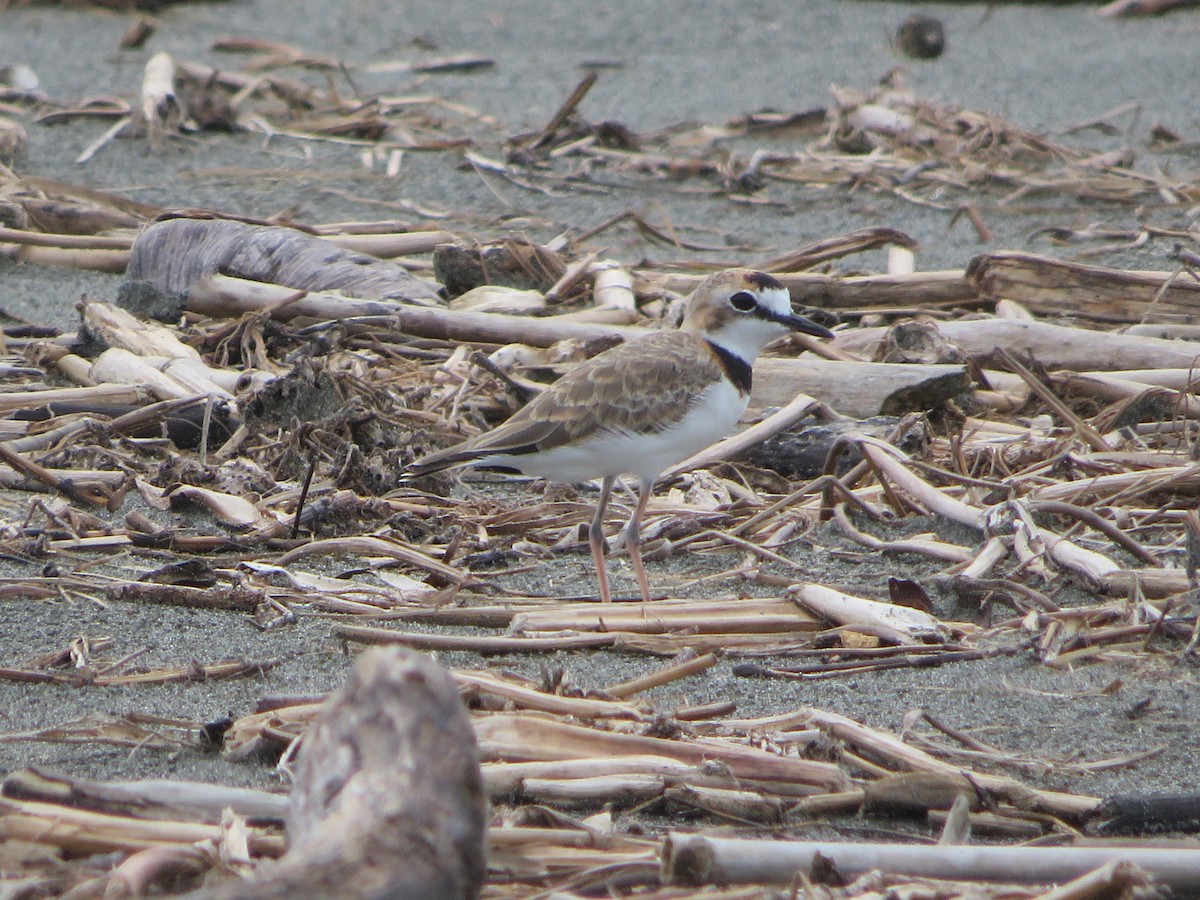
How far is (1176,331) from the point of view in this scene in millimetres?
6785

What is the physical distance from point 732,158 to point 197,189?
12.0 ft

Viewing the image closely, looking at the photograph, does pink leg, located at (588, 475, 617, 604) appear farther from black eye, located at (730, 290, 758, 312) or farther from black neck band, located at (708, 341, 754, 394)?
black eye, located at (730, 290, 758, 312)

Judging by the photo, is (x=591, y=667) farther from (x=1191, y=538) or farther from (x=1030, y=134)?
(x=1030, y=134)

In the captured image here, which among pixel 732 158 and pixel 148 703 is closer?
pixel 148 703

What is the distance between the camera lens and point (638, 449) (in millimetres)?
5082

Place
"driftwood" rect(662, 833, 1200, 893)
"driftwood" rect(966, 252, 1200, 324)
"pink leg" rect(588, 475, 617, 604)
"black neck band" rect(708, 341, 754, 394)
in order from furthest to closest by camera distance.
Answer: "driftwood" rect(966, 252, 1200, 324) → "black neck band" rect(708, 341, 754, 394) → "pink leg" rect(588, 475, 617, 604) → "driftwood" rect(662, 833, 1200, 893)

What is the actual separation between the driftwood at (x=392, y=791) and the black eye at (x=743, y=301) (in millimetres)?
3338

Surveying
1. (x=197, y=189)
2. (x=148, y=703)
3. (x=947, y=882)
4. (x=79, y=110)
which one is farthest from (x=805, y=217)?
(x=947, y=882)

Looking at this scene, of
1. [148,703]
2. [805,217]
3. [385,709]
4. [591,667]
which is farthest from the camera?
[805,217]

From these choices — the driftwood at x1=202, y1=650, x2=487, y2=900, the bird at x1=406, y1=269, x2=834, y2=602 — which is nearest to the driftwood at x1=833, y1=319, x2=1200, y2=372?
the bird at x1=406, y1=269, x2=834, y2=602

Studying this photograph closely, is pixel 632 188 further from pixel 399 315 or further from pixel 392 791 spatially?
pixel 392 791

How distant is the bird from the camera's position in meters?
5.08

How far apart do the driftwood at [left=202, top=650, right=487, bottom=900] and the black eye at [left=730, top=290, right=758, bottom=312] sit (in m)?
3.34

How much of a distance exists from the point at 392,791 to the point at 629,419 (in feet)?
9.65
